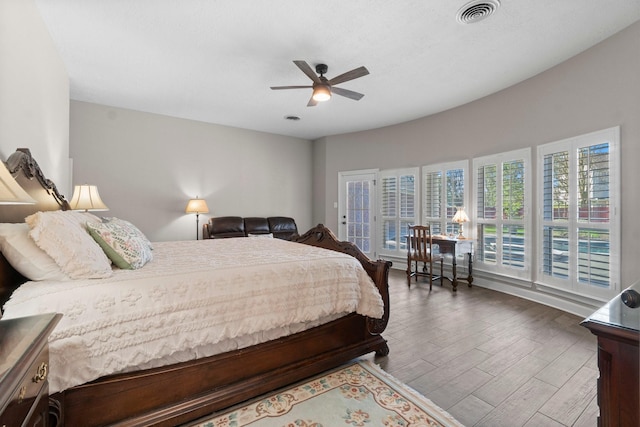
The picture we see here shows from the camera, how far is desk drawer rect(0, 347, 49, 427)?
0.73 meters

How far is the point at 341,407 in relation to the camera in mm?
1748

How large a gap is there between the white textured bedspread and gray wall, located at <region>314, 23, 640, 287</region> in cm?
282

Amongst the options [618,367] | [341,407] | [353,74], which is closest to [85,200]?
[353,74]

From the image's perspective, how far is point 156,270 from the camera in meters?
1.75

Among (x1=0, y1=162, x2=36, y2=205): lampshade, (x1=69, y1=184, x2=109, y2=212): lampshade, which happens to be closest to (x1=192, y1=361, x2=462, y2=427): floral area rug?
(x1=0, y1=162, x2=36, y2=205): lampshade

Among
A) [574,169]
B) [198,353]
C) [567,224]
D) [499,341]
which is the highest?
[574,169]

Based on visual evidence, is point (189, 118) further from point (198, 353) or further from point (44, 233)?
point (198, 353)

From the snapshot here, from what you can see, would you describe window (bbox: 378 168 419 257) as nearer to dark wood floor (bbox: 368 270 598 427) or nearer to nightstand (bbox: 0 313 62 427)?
dark wood floor (bbox: 368 270 598 427)

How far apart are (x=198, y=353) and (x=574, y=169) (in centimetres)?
413

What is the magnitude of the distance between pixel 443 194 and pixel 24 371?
5.11 m

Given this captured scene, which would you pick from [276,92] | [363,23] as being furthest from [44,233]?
[276,92]

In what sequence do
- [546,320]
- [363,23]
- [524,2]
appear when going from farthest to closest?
1. [546,320]
2. [363,23]
3. [524,2]

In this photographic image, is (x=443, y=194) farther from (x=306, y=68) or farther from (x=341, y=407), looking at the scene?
(x=341, y=407)

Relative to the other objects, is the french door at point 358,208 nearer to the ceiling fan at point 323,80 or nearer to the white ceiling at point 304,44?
the white ceiling at point 304,44
